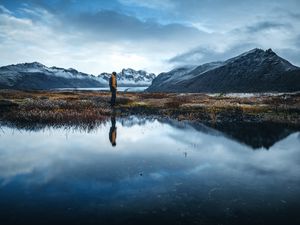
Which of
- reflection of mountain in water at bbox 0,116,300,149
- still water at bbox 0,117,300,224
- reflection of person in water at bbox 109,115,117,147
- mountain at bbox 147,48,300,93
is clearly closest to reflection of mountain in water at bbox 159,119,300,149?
reflection of mountain in water at bbox 0,116,300,149

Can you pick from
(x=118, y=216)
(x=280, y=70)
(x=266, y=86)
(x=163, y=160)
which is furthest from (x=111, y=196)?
(x=280, y=70)

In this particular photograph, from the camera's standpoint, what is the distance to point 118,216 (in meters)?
7.26

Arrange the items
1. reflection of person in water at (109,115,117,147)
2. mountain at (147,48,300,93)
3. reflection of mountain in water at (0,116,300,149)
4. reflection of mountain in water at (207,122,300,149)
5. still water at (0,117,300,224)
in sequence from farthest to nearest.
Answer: mountain at (147,48,300,93) → reflection of mountain in water at (0,116,300,149) → reflection of mountain in water at (207,122,300,149) → reflection of person in water at (109,115,117,147) → still water at (0,117,300,224)

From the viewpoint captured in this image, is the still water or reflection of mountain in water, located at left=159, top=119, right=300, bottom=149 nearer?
the still water

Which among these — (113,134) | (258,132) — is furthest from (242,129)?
(113,134)

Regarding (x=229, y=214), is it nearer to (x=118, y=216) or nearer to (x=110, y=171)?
(x=118, y=216)

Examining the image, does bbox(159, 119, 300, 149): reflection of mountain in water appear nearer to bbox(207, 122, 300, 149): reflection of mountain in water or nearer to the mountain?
bbox(207, 122, 300, 149): reflection of mountain in water

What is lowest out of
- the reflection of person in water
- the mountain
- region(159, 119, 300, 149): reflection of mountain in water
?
the reflection of person in water

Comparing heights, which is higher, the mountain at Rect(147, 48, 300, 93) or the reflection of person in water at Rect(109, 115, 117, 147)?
the mountain at Rect(147, 48, 300, 93)

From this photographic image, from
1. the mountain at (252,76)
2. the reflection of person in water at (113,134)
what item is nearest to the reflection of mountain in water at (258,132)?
the reflection of person in water at (113,134)

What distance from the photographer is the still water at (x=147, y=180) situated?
7.42 metres

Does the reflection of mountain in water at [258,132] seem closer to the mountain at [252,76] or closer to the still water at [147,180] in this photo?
the still water at [147,180]

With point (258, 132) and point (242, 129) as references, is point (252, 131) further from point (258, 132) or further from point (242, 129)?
point (242, 129)

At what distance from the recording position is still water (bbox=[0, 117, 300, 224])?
24.3 ft
